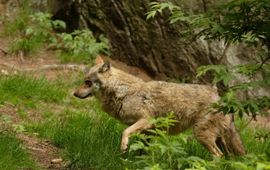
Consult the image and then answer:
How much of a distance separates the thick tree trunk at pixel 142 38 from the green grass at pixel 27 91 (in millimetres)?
2485

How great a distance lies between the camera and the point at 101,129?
832 cm

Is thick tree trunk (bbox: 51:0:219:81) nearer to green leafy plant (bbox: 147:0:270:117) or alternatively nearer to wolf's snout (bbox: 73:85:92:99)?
wolf's snout (bbox: 73:85:92:99)

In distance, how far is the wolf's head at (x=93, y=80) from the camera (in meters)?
8.48

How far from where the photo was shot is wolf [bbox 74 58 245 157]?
788 cm

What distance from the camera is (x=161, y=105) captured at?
819 centimetres

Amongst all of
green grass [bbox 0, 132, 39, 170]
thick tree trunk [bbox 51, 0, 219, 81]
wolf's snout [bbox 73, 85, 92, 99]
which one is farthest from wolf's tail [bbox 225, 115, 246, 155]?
thick tree trunk [bbox 51, 0, 219, 81]

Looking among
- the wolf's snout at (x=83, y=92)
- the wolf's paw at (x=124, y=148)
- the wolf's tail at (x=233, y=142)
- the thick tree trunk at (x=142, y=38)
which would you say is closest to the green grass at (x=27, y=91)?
the wolf's snout at (x=83, y=92)

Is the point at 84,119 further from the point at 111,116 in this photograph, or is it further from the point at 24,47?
the point at 24,47

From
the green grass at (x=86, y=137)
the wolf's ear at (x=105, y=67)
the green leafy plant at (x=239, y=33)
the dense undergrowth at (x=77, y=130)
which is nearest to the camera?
the green leafy plant at (x=239, y=33)

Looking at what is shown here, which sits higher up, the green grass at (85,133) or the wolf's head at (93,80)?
the wolf's head at (93,80)

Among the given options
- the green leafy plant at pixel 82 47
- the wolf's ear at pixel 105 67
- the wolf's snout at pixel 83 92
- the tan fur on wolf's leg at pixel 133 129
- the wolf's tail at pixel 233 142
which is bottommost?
the wolf's tail at pixel 233 142

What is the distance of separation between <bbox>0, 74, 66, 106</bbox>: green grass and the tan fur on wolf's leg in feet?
8.31

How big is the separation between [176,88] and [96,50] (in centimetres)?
439

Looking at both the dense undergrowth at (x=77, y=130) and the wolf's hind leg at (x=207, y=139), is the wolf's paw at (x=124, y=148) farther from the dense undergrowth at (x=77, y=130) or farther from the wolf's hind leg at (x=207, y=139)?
the wolf's hind leg at (x=207, y=139)
